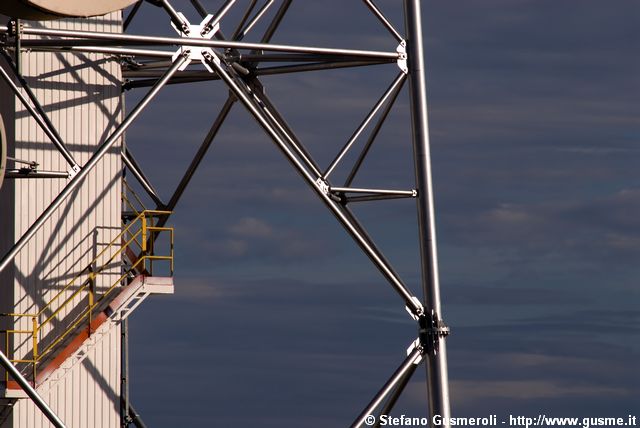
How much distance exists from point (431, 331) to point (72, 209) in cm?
863

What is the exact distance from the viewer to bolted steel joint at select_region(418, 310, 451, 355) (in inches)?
1227

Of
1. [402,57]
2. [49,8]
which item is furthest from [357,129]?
[49,8]

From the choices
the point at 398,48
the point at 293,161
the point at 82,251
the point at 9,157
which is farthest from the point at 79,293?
the point at 398,48

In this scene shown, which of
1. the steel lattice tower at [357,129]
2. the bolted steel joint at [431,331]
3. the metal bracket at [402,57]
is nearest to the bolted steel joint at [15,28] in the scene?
the steel lattice tower at [357,129]

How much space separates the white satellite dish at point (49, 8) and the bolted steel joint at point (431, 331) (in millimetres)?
9970

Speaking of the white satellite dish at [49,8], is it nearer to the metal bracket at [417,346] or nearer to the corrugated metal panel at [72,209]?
the corrugated metal panel at [72,209]

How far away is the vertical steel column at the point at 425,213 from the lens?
101 ft

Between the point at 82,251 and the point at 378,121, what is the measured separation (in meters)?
7.28

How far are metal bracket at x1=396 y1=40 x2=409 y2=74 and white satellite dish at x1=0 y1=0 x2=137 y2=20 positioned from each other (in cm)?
809

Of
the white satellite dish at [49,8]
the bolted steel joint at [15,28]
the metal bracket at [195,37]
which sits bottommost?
the white satellite dish at [49,8]

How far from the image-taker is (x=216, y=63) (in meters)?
30.3

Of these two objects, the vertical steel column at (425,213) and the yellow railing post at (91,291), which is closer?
the vertical steel column at (425,213)

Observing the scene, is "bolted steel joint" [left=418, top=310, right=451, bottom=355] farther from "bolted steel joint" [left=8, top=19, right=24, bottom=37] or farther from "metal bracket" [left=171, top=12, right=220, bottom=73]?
"bolted steel joint" [left=8, top=19, right=24, bottom=37]

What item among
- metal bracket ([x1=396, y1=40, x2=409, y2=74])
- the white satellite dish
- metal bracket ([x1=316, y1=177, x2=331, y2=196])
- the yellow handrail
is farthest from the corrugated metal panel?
the white satellite dish
